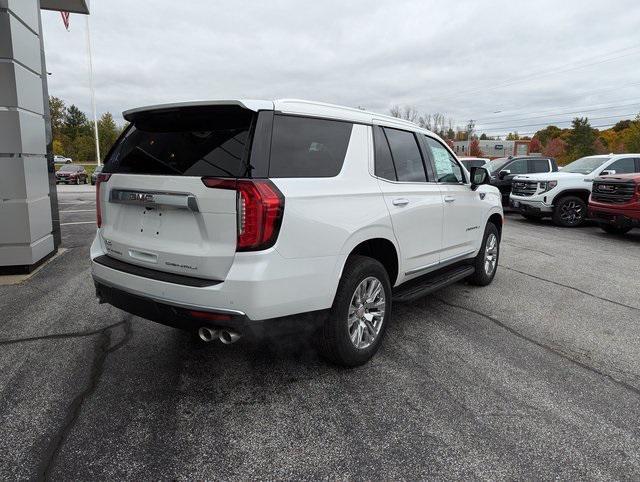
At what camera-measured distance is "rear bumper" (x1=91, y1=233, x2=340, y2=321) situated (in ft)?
8.64

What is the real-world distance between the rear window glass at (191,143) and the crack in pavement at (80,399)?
145 cm

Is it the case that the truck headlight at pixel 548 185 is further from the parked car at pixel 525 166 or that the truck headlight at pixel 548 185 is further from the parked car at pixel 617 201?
the parked car at pixel 525 166

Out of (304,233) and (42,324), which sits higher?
(304,233)

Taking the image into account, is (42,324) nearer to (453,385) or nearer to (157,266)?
(157,266)

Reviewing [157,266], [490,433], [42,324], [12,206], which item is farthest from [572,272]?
[12,206]

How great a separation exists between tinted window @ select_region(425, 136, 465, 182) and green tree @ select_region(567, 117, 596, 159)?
6547 centimetres

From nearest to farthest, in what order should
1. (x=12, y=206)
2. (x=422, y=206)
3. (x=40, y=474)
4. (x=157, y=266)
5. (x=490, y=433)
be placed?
(x=40, y=474)
(x=490, y=433)
(x=157, y=266)
(x=422, y=206)
(x=12, y=206)

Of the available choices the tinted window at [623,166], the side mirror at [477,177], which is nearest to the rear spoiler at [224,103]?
the side mirror at [477,177]

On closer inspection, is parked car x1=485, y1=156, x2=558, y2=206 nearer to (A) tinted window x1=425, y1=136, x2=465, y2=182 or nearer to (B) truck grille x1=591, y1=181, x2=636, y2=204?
(B) truck grille x1=591, y1=181, x2=636, y2=204

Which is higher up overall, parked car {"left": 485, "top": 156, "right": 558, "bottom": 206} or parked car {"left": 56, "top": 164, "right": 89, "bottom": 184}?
parked car {"left": 485, "top": 156, "right": 558, "bottom": 206}

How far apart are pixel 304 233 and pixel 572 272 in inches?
220

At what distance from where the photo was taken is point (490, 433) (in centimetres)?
269

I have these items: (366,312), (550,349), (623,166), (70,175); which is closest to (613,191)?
(623,166)

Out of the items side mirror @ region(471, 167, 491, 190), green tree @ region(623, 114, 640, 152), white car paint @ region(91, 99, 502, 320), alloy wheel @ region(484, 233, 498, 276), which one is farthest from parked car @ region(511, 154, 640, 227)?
green tree @ region(623, 114, 640, 152)
